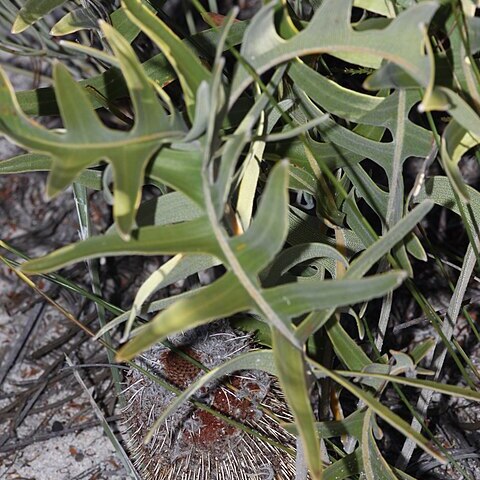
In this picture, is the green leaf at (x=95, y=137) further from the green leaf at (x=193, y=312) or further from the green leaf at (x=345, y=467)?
the green leaf at (x=345, y=467)

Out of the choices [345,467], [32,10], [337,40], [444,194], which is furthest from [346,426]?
[32,10]

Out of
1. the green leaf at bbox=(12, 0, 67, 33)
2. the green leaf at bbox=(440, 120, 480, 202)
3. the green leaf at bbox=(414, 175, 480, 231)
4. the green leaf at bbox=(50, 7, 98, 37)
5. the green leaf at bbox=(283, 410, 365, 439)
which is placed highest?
the green leaf at bbox=(12, 0, 67, 33)

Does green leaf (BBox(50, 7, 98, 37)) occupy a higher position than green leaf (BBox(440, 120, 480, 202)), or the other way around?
green leaf (BBox(50, 7, 98, 37))

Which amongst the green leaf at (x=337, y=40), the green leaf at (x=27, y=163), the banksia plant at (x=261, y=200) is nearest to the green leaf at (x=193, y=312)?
the banksia plant at (x=261, y=200)

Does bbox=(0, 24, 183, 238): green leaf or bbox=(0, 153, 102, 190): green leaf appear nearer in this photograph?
bbox=(0, 24, 183, 238): green leaf

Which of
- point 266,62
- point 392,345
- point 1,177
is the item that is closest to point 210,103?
point 266,62

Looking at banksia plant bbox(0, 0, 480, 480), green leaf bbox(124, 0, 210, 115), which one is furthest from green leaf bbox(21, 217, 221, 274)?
green leaf bbox(124, 0, 210, 115)

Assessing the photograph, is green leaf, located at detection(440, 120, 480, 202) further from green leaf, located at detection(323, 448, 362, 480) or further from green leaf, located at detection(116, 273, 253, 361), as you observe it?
green leaf, located at detection(323, 448, 362, 480)
